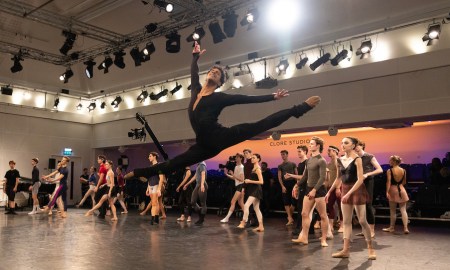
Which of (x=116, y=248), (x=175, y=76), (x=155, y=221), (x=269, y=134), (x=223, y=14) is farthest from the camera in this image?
(x=175, y=76)

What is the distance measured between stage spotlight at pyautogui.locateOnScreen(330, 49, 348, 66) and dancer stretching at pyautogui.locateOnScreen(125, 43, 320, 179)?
7674 millimetres

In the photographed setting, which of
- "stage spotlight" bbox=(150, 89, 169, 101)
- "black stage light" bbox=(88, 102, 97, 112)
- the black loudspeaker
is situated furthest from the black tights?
"black stage light" bbox=(88, 102, 97, 112)

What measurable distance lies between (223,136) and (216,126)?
11 cm

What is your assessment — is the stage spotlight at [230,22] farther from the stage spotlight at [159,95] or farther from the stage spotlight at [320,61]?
the stage spotlight at [159,95]

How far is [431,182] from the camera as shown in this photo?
32.1ft

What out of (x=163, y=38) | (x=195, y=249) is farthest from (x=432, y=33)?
(x=163, y=38)

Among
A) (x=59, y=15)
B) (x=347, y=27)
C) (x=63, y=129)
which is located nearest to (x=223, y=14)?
(x=347, y=27)

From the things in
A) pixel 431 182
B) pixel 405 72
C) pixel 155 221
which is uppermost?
pixel 405 72

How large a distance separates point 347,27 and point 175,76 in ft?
21.8

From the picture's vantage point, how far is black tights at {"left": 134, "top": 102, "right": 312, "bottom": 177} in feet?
10.9

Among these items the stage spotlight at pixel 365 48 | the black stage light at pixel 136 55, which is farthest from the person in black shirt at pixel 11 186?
the stage spotlight at pixel 365 48

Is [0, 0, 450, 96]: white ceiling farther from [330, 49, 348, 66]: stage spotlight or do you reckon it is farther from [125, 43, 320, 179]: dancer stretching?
[125, 43, 320, 179]: dancer stretching

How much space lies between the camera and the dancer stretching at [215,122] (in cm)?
331

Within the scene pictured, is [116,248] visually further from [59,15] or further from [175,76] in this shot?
[175,76]
